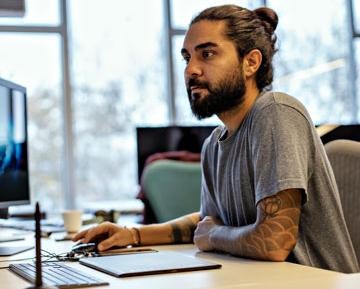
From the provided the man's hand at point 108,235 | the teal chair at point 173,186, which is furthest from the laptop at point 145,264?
the teal chair at point 173,186

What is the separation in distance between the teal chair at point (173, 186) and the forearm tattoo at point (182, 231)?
1.15 m

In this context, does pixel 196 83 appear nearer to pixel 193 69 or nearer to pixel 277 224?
pixel 193 69

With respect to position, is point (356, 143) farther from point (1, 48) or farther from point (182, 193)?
point (1, 48)

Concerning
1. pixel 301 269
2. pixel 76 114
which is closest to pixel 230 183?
pixel 301 269

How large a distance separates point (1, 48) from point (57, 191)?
4.38 feet

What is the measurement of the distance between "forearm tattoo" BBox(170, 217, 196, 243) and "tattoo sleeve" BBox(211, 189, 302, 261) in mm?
397

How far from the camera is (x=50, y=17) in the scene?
18.0 feet

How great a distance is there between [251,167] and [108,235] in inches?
18.7

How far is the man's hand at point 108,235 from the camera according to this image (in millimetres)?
1750

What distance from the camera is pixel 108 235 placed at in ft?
5.87

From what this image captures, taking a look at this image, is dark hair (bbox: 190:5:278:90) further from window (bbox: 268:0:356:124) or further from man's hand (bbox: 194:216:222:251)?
window (bbox: 268:0:356:124)

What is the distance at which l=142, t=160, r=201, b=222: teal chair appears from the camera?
3089mm

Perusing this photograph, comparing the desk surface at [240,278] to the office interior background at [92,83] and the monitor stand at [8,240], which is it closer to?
the monitor stand at [8,240]

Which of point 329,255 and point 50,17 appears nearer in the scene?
point 329,255
